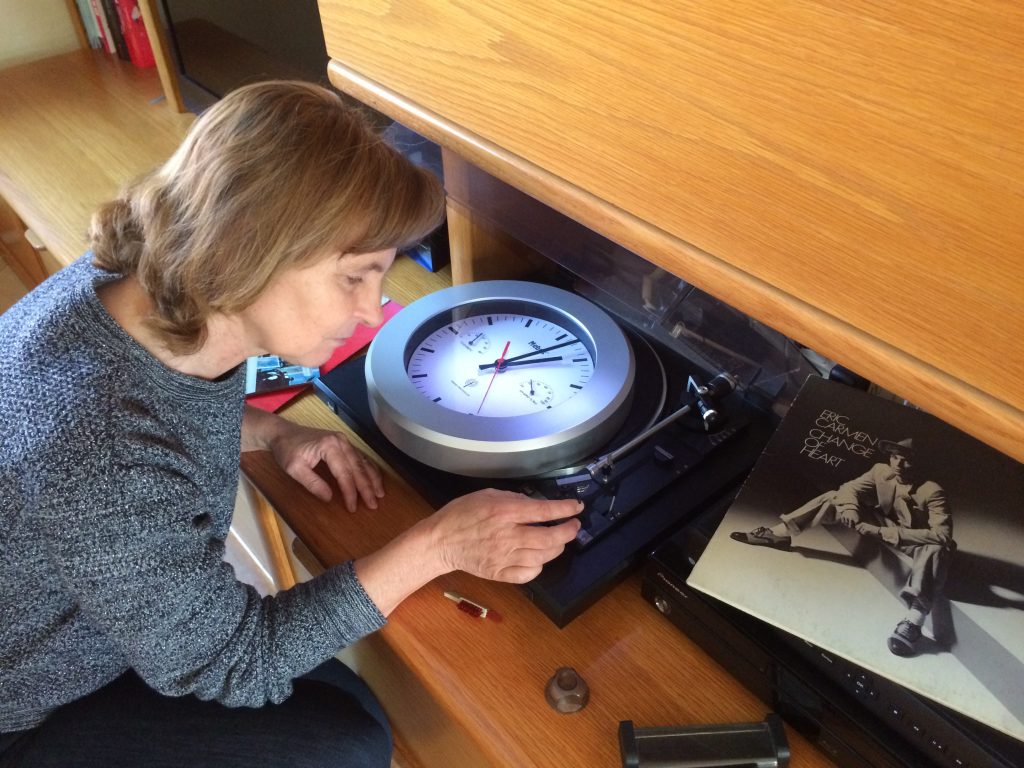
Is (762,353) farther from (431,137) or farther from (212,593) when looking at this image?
(212,593)

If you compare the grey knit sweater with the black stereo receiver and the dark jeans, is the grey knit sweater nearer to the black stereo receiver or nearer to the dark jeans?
the dark jeans

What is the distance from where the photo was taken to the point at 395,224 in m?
0.76

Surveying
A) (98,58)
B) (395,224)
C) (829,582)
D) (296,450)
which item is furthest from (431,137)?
(98,58)

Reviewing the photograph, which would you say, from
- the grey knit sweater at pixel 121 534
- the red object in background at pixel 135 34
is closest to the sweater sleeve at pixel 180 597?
the grey knit sweater at pixel 121 534

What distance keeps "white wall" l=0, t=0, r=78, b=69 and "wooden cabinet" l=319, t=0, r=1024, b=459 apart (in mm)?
1805

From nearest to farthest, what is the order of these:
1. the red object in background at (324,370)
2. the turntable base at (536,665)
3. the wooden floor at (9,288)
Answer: the turntable base at (536,665), the red object in background at (324,370), the wooden floor at (9,288)

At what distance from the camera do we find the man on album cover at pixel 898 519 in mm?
674

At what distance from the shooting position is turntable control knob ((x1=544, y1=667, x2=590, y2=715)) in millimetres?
713

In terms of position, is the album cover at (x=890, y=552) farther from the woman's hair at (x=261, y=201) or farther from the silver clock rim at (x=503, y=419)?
the woman's hair at (x=261, y=201)

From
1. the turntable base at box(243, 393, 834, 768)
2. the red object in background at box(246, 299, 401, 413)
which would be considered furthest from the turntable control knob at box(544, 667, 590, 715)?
the red object in background at box(246, 299, 401, 413)

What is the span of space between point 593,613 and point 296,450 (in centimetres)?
A: 39

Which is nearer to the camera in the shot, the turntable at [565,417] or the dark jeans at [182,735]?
the turntable at [565,417]

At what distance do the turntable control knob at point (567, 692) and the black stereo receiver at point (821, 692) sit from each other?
0.11 metres

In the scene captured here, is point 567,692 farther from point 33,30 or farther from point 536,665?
point 33,30
